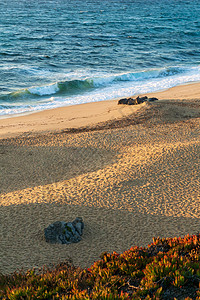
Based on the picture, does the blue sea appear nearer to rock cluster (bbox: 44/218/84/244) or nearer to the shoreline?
the shoreline

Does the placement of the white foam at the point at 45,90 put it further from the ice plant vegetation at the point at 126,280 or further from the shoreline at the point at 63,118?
the ice plant vegetation at the point at 126,280

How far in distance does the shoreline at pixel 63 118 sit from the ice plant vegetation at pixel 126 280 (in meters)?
8.33

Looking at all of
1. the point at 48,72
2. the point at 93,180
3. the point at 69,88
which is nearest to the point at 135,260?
the point at 93,180

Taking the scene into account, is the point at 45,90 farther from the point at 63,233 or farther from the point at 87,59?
the point at 63,233

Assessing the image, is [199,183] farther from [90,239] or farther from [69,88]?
[69,88]

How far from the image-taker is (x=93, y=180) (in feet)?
26.8

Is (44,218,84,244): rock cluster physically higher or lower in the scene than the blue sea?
lower

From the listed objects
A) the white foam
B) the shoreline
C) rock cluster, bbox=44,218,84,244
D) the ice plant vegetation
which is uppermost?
the white foam

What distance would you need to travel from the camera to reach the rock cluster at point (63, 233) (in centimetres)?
589

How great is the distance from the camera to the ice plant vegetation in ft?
12.0

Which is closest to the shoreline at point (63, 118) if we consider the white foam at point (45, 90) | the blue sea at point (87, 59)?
the blue sea at point (87, 59)

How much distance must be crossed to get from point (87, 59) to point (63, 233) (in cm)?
2341

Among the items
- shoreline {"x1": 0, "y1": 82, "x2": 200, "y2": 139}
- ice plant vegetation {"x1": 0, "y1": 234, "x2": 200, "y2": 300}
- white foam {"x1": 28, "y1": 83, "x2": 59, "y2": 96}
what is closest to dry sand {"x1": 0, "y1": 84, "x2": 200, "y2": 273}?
shoreline {"x1": 0, "y1": 82, "x2": 200, "y2": 139}

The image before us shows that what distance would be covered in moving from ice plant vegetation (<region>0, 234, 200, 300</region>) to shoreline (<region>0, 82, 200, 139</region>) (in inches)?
328
